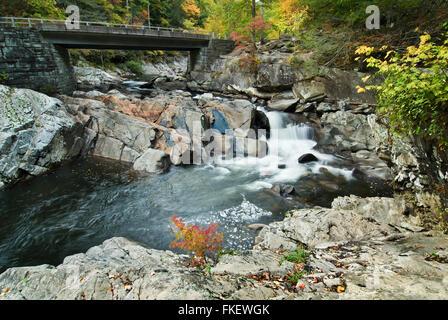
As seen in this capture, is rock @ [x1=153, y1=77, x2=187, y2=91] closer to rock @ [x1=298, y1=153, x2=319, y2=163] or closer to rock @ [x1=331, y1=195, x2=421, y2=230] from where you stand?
rock @ [x1=298, y1=153, x2=319, y2=163]

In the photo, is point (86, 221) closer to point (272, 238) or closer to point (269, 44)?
point (272, 238)

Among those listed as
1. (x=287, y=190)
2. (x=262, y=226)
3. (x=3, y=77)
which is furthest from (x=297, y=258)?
(x=3, y=77)

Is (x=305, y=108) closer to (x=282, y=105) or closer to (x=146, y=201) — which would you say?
(x=282, y=105)

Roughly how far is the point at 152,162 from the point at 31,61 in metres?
14.7

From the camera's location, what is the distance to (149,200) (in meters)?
10.4

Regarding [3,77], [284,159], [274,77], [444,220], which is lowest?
[444,220]

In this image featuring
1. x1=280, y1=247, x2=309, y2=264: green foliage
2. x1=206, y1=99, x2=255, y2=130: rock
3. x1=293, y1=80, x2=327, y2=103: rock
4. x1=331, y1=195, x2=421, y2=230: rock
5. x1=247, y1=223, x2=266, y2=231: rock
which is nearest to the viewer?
x1=280, y1=247, x2=309, y2=264: green foliage

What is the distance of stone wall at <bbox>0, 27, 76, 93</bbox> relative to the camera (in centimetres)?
1678

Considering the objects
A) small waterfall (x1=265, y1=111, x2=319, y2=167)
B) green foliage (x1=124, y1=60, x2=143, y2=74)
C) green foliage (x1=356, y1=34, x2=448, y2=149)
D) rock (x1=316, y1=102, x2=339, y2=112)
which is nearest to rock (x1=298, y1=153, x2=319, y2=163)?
small waterfall (x1=265, y1=111, x2=319, y2=167)

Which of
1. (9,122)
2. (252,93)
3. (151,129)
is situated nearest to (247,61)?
(252,93)

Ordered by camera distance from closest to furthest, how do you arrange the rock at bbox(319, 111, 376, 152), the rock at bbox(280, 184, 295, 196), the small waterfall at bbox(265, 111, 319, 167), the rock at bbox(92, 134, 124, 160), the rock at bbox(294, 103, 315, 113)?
the rock at bbox(280, 184, 295, 196)
the rock at bbox(92, 134, 124, 160)
the rock at bbox(319, 111, 376, 152)
the small waterfall at bbox(265, 111, 319, 167)
the rock at bbox(294, 103, 315, 113)

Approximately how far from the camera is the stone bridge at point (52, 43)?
1706 centimetres

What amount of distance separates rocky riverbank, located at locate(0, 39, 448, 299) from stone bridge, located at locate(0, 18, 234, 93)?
4.80m

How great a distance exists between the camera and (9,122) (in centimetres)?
1165
